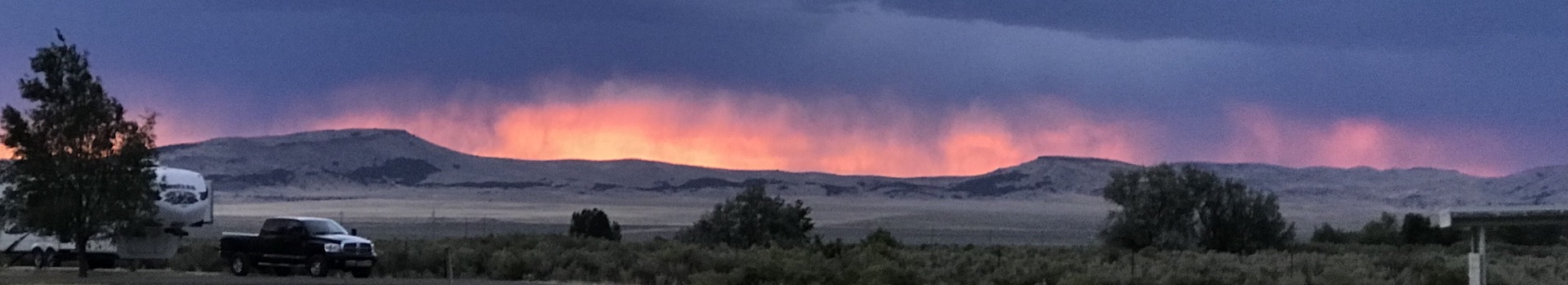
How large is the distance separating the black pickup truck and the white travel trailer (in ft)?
4.90

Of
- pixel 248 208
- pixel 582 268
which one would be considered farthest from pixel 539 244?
pixel 248 208

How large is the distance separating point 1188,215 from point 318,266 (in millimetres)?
44095

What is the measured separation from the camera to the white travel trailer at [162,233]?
42.0 meters

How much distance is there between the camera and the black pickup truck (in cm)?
3991

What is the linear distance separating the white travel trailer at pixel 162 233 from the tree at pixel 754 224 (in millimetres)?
30086

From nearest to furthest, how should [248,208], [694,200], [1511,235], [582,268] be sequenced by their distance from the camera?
[582,268] → [1511,235] → [248,208] → [694,200]

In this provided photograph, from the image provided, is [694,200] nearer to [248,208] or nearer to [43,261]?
[248,208]

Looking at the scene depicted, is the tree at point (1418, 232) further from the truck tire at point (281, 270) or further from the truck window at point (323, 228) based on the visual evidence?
the truck tire at point (281, 270)

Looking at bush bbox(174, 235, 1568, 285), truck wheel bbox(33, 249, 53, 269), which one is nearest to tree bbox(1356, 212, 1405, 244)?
bush bbox(174, 235, 1568, 285)

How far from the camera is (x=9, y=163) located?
124 ft

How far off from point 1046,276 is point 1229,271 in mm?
6552

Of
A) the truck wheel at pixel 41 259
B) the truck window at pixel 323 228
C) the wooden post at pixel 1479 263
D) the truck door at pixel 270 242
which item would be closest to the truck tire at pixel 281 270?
the truck door at pixel 270 242

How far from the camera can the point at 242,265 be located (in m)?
41.5

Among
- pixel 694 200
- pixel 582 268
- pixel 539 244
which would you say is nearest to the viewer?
pixel 582 268
